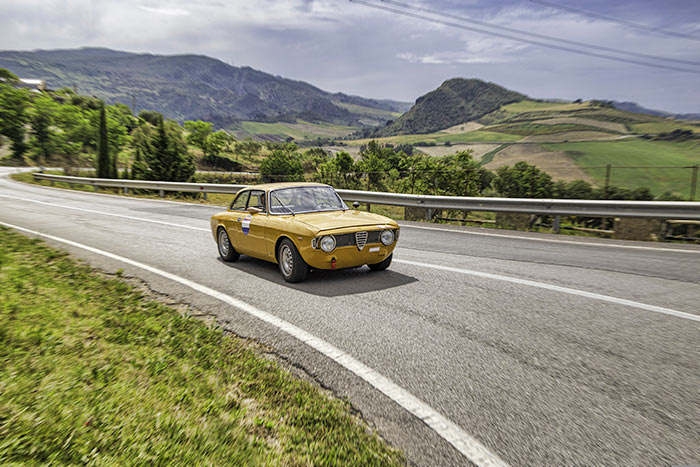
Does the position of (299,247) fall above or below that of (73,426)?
above

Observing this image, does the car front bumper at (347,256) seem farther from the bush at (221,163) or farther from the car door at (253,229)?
the bush at (221,163)

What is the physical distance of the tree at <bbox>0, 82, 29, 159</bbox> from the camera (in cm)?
8025

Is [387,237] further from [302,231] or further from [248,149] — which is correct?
[248,149]

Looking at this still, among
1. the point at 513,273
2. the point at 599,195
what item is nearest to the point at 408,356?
the point at 513,273

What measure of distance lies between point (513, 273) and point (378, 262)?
2014 millimetres

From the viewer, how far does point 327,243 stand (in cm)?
580

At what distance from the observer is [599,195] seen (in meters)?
18.1

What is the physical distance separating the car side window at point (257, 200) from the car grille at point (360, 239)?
182cm

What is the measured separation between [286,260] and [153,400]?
353cm

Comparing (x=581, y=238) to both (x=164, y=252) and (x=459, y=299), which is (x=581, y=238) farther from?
(x=164, y=252)

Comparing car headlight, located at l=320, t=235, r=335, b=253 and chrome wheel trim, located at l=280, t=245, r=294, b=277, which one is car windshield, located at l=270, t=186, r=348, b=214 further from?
car headlight, located at l=320, t=235, r=335, b=253

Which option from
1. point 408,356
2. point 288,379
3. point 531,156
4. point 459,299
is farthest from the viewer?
point 531,156

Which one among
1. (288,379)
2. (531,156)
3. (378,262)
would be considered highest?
(531,156)

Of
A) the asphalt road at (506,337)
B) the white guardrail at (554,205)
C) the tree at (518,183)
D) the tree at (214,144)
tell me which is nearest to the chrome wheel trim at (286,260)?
the asphalt road at (506,337)
